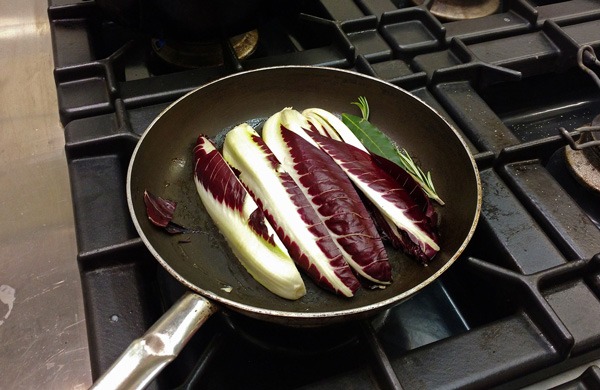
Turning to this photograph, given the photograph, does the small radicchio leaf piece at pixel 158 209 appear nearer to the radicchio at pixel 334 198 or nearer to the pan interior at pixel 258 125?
the pan interior at pixel 258 125

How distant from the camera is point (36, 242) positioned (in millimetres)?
806

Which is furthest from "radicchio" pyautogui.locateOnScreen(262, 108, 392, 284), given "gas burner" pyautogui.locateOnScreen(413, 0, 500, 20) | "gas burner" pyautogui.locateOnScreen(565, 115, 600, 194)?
"gas burner" pyautogui.locateOnScreen(413, 0, 500, 20)

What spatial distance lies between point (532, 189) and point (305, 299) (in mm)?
416

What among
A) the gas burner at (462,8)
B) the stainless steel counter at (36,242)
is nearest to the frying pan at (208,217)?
the stainless steel counter at (36,242)

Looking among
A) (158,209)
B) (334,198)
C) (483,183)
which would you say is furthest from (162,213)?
(483,183)

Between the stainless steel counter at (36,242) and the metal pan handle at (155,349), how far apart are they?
8.1 inches

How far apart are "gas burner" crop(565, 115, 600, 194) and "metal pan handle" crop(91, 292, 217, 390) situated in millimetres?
702

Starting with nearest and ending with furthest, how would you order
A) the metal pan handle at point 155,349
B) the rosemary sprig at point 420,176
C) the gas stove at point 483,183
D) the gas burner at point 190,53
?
the metal pan handle at point 155,349 → the gas stove at point 483,183 → the rosemary sprig at point 420,176 → the gas burner at point 190,53

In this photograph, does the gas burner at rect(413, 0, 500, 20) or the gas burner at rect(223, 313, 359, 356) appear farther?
the gas burner at rect(413, 0, 500, 20)

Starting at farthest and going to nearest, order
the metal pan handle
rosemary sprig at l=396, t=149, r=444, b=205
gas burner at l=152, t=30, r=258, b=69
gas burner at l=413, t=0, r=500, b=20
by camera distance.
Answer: gas burner at l=413, t=0, r=500, b=20 → gas burner at l=152, t=30, r=258, b=69 → rosemary sprig at l=396, t=149, r=444, b=205 → the metal pan handle

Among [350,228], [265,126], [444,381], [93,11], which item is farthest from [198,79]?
[444,381]

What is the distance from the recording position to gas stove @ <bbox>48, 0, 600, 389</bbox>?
0.66 metres

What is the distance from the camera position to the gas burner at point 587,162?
2.92ft

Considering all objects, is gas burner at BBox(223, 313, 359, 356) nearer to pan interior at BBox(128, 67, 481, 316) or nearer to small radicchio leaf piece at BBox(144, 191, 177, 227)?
pan interior at BBox(128, 67, 481, 316)
